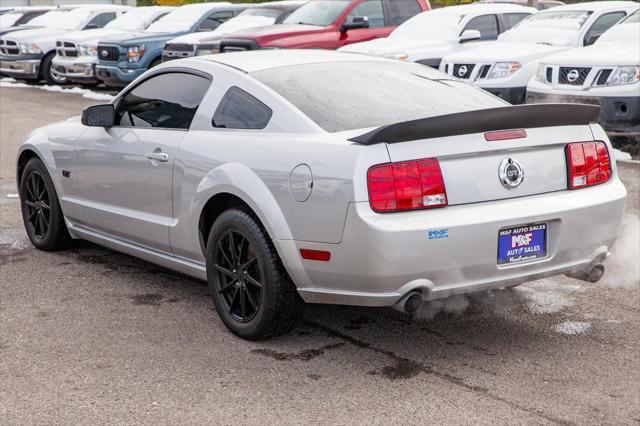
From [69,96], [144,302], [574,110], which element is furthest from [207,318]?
[69,96]

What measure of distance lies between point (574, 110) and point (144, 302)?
267 centimetres

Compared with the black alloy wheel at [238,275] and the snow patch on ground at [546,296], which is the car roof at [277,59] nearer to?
the black alloy wheel at [238,275]

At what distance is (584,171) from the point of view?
16.3 feet

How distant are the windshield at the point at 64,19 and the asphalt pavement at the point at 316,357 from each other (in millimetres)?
19483

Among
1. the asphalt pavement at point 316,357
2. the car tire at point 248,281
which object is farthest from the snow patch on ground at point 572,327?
the car tire at point 248,281

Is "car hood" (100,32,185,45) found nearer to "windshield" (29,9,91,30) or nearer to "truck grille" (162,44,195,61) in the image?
"truck grille" (162,44,195,61)

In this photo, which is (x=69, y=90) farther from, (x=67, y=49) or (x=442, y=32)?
(x=442, y=32)

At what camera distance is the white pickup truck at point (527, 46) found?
12.5 meters

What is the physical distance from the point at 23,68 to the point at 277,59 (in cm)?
1820

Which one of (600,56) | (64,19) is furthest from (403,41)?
(64,19)

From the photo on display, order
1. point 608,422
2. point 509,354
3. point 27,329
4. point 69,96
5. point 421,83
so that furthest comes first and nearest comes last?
1. point 69,96
2. point 421,83
3. point 27,329
4. point 509,354
5. point 608,422

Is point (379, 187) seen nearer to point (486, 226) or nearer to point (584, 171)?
point (486, 226)

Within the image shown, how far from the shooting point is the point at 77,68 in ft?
67.8

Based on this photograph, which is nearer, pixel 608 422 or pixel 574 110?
pixel 608 422
